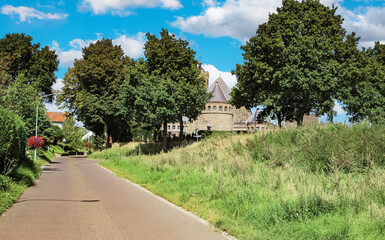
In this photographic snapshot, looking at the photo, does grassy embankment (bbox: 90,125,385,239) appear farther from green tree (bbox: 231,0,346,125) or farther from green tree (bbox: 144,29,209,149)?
green tree (bbox: 144,29,209,149)

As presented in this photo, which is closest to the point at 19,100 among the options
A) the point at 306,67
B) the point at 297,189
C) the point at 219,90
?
the point at 297,189

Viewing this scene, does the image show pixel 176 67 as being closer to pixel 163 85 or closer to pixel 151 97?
pixel 163 85

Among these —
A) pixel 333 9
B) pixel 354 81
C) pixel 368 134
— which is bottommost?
pixel 368 134

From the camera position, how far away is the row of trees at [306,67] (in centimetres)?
3084

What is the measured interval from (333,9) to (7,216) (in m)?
35.4

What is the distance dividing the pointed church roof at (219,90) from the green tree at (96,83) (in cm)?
3529

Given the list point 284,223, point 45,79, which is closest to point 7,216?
point 284,223

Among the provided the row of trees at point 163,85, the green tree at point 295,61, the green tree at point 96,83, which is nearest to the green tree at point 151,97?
the row of trees at point 163,85

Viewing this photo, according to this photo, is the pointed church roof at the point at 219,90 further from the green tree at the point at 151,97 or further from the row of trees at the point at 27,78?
the green tree at the point at 151,97

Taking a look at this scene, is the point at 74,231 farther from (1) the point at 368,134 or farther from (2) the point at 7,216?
(1) the point at 368,134

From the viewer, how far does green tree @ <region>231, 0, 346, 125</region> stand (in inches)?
1209

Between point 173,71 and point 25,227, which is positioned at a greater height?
point 173,71

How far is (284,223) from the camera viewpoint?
6320mm

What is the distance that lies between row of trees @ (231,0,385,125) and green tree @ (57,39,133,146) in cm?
1754
